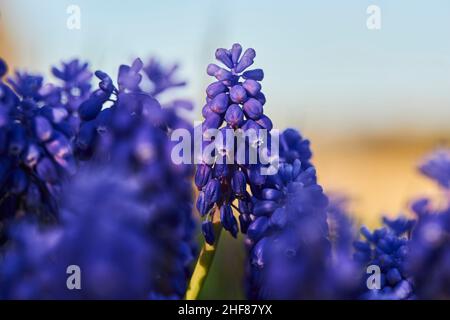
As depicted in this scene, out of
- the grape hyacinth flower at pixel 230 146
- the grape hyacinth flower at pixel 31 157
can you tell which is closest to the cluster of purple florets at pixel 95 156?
the grape hyacinth flower at pixel 31 157

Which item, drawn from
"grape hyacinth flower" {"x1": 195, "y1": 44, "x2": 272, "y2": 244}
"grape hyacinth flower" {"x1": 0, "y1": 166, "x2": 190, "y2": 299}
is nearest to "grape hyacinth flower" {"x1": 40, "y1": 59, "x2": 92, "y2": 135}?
"grape hyacinth flower" {"x1": 195, "y1": 44, "x2": 272, "y2": 244}

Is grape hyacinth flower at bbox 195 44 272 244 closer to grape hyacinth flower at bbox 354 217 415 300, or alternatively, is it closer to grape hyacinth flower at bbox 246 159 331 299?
grape hyacinth flower at bbox 246 159 331 299

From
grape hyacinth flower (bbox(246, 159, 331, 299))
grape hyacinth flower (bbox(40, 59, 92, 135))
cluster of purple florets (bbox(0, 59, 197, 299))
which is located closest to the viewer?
grape hyacinth flower (bbox(246, 159, 331, 299))

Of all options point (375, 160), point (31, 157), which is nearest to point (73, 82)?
point (31, 157)

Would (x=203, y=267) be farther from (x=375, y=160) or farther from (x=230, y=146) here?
(x=375, y=160)

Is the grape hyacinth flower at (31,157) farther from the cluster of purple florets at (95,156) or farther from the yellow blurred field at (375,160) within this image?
the yellow blurred field at (375,160)

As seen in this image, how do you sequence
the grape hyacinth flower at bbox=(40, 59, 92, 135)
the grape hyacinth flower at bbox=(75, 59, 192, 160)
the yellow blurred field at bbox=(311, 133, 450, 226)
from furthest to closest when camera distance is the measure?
the yellow blurred field at bbox=(311, 133, 450, 226), the grape hyacinth flower at bbox=(40, 59, 92, 135), the grape hyacinth flower at bbox=(75, 59, 192, 160)
